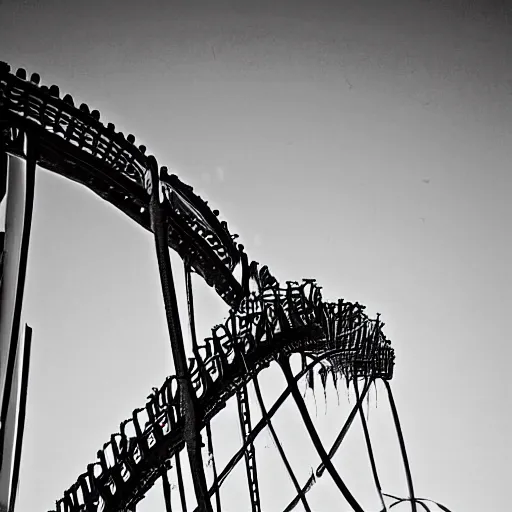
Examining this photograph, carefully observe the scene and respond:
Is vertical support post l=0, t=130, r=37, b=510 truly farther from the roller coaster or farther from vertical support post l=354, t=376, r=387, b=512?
vertical support post l=354, t=376, r=387, b=512

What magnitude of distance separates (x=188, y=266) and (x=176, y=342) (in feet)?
0.72

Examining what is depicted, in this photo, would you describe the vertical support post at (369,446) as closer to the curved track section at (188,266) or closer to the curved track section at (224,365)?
the curved track section at (224,365)

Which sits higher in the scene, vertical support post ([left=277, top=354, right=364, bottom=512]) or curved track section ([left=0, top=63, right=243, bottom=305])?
curved track section ([left=0, top=63, right=243, bottom=305])

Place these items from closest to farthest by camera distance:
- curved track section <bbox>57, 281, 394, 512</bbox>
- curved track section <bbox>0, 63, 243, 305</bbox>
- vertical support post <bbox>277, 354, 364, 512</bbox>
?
curved track section <bbox>0, 63, 243, 305</bbox>
curved track section <bbox>57, 281, 394, 512</bbox>
vertical support post <bbox>277, 354, 364, 512</bbox>

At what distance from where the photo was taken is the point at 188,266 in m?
1.19

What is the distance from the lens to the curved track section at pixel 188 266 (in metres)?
0.88

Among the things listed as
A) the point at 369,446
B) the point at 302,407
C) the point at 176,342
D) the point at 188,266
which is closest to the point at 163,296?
the point at 176,342

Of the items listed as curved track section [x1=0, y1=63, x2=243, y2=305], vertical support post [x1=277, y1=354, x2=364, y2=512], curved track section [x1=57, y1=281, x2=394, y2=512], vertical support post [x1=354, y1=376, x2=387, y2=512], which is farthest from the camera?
vertical support post [x1=354, y1=376, x2=387, y2=512]

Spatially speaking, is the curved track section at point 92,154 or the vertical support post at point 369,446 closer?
the curved track section at point 92,154

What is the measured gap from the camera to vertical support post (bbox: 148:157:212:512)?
0.97m

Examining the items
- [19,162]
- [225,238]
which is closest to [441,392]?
[225,238]

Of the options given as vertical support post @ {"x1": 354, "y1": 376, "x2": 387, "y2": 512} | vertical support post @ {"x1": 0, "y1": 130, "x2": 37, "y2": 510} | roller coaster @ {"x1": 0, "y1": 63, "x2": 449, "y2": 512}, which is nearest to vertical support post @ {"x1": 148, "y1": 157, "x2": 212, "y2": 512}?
roller coaster @ {"x1": 0, "y1": 63, "x2": 449, "y2": 512}

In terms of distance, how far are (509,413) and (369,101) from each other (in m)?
0.82

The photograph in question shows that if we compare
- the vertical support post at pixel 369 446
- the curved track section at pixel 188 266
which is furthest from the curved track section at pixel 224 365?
the vertical support post at pixel 369 446
